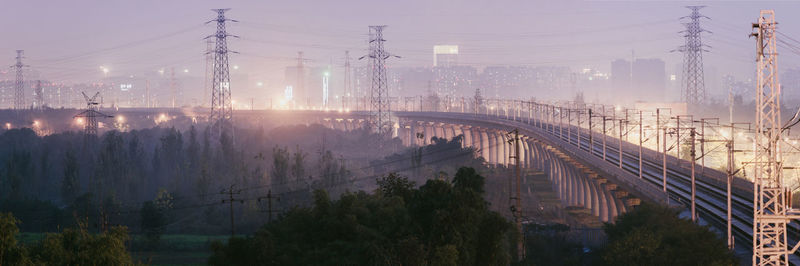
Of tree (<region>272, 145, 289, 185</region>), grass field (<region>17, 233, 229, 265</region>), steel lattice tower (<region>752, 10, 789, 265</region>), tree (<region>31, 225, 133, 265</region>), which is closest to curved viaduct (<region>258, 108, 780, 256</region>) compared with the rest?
steel lattice tower (<region>752, 10, 789, 265</region>)

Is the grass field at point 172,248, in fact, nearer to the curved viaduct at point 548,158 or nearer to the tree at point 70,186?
the tree at point 70,186

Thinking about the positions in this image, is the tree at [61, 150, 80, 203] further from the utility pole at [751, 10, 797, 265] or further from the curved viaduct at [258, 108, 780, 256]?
the utility pole at [751, 10, 797, 265]

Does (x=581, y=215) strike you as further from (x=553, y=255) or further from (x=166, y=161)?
(x=166, y=161)

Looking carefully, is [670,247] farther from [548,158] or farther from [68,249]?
[548,158]

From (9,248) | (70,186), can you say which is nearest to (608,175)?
(9,248)

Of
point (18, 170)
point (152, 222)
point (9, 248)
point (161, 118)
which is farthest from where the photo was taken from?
point (161, 118)

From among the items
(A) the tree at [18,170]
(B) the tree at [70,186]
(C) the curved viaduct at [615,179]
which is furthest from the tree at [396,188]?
(A) the tree at [18,170]
